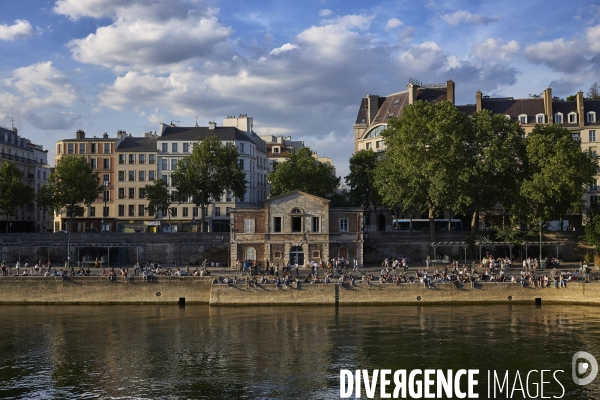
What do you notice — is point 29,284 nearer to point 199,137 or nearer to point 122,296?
point 122,296

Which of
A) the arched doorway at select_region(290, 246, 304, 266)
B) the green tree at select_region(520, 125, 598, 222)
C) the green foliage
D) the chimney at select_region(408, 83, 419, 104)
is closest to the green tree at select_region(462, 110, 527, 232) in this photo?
the green tree at select_region(520, 125, 598, 222)

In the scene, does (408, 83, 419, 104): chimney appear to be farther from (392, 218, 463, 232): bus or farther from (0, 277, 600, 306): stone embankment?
(0, 277, 600, 306): stone embankment

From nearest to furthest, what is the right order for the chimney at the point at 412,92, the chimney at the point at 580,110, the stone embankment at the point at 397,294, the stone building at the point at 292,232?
the stone embankment at the point at 397,294
the stone building at the point at 292,232
the chimney at the point at 580,110
the chimney at the point at 412,92

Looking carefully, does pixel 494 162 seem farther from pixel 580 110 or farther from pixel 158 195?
pixel 158 195

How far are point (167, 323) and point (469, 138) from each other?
41322mm

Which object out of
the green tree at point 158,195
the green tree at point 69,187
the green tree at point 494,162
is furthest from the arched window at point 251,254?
the green tree at point 69,187

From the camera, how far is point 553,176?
7025 cm

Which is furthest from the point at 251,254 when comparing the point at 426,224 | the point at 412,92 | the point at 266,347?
the point at 412,92

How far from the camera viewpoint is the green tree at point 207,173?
3381 inches

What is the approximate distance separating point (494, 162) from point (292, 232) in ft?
75.7

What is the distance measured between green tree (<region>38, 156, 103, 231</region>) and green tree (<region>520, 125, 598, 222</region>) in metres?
52.6

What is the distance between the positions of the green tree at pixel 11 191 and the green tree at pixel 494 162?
55012 millimetres

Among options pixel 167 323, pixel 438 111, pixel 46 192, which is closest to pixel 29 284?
pixel 167 323

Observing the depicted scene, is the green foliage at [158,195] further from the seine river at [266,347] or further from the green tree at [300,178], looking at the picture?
the seine river at [266,347]
